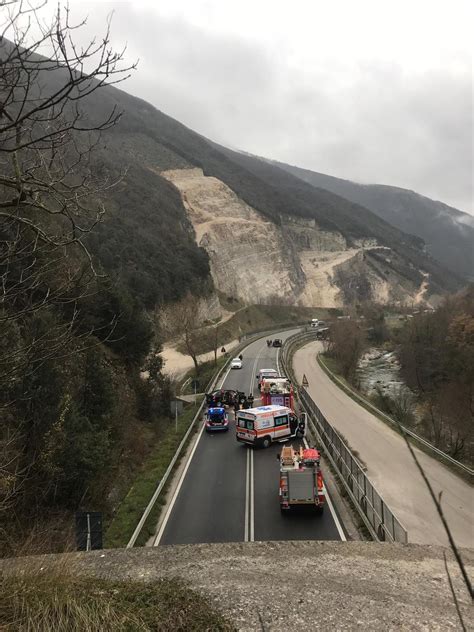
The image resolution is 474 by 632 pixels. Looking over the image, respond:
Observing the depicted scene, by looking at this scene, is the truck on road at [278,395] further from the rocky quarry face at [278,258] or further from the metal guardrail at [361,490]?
the rocky quarry face at [278,258]

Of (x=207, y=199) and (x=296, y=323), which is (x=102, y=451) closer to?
(x=296, y=323)

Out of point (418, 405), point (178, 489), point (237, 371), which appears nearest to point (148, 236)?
point (237, 371)

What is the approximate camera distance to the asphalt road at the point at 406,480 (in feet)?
50.5

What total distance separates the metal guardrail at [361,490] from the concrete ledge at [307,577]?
5.06 ft

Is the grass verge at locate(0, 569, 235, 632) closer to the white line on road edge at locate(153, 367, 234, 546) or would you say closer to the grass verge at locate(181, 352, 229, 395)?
the white line on road edge at locate(153, 367, 234, 546)

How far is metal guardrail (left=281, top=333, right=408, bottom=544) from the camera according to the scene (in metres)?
11.4

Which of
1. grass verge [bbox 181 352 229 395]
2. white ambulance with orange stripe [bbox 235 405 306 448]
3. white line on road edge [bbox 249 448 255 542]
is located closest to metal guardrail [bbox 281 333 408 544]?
white ambulance with orange stripe [bbox 235 405 306 448]

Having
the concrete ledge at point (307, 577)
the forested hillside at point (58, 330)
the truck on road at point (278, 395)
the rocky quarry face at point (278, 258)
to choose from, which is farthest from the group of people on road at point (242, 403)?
the rocky quarry face at point (278, 258)

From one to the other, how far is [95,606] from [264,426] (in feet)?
55.5

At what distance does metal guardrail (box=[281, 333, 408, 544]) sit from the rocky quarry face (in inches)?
2700

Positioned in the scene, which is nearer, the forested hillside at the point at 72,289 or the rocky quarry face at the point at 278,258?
the forested hillside at the point at 72,289

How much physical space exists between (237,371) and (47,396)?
32719mm

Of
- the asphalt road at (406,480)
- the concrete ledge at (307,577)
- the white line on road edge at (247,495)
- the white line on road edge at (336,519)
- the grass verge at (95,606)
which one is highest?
the grass verge at (95,606)

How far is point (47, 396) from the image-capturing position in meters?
13.7
